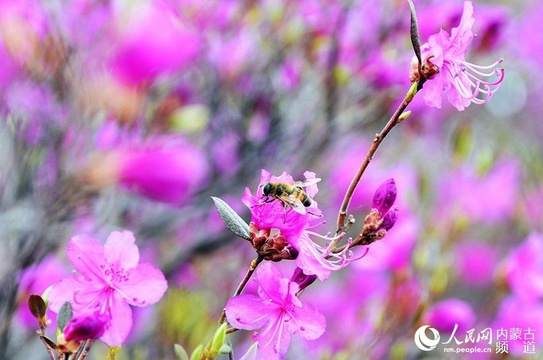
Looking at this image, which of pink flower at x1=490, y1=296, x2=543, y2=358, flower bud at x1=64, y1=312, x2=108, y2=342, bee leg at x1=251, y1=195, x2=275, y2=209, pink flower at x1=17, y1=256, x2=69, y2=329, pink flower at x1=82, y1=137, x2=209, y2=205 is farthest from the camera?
pink flower at x1=490, y1=296, x2=543, y2=358

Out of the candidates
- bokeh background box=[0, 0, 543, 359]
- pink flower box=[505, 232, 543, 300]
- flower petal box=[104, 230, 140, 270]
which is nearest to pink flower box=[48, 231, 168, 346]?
flower petal box=[104, 230, 140, 270]

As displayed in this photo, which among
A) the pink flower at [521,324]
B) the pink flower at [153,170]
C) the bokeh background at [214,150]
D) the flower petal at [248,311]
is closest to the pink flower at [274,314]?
the flower petal at [248,311]

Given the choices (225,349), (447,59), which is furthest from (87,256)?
(447,59)

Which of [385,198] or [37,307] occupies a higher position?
[385,198]

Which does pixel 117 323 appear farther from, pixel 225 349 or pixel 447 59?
pixel 447 59

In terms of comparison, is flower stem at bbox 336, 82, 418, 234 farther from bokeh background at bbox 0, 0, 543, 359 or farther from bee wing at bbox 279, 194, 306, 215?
bokeh background at bbox 0, 0, 543, 359

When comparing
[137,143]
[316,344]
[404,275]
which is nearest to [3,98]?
[137,143]
